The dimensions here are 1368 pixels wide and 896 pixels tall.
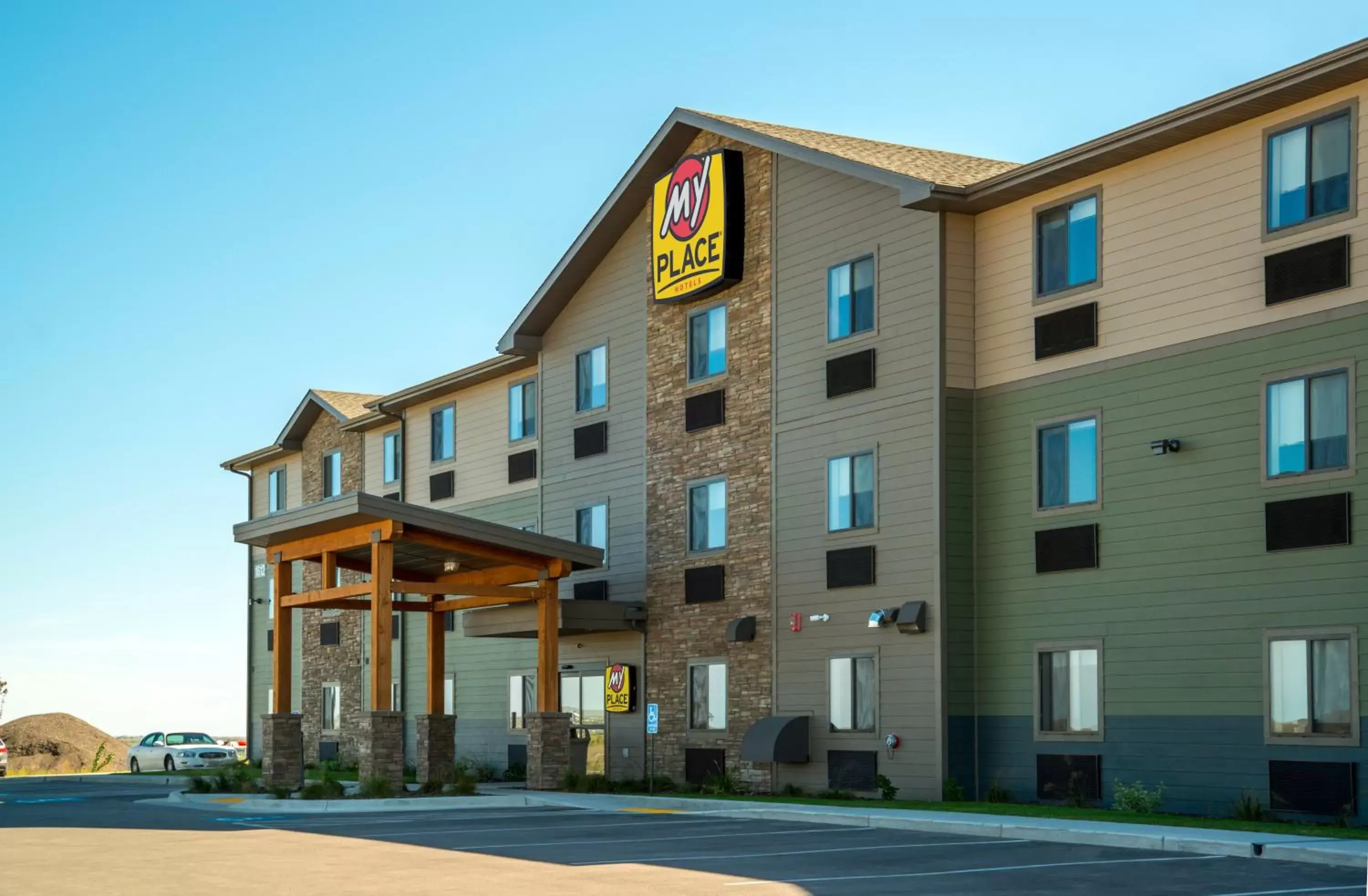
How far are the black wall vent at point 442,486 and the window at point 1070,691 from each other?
1931cm

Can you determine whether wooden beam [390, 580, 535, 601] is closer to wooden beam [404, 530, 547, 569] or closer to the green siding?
wooden beam [404, 530, 547, 569]

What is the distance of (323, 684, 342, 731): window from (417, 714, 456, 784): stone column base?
46.1ft

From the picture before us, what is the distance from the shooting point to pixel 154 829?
22.1 m

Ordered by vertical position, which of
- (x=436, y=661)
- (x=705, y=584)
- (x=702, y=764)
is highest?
(x=705, y=584)

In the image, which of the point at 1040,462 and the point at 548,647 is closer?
the point at 1040,462

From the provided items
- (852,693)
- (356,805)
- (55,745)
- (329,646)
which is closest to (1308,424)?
(852,693)

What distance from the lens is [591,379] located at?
3481 cm

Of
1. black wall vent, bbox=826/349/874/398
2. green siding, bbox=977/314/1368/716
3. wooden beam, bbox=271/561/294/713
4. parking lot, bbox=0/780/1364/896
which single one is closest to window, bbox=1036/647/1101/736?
green siding, bbox=977/314/1368/716

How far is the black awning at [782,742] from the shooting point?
27.6 metres

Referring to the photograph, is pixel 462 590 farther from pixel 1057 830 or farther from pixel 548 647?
pixel 1057 830

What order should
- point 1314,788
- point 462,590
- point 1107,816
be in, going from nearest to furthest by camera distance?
point 1314,788
point 1107,816
point 462,590

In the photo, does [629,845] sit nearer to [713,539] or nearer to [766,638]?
[766,638]

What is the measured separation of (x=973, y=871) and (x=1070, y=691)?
8.56 meters

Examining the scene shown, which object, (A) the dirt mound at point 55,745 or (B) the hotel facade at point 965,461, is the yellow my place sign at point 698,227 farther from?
(A) the dirt mound at point 55,745
